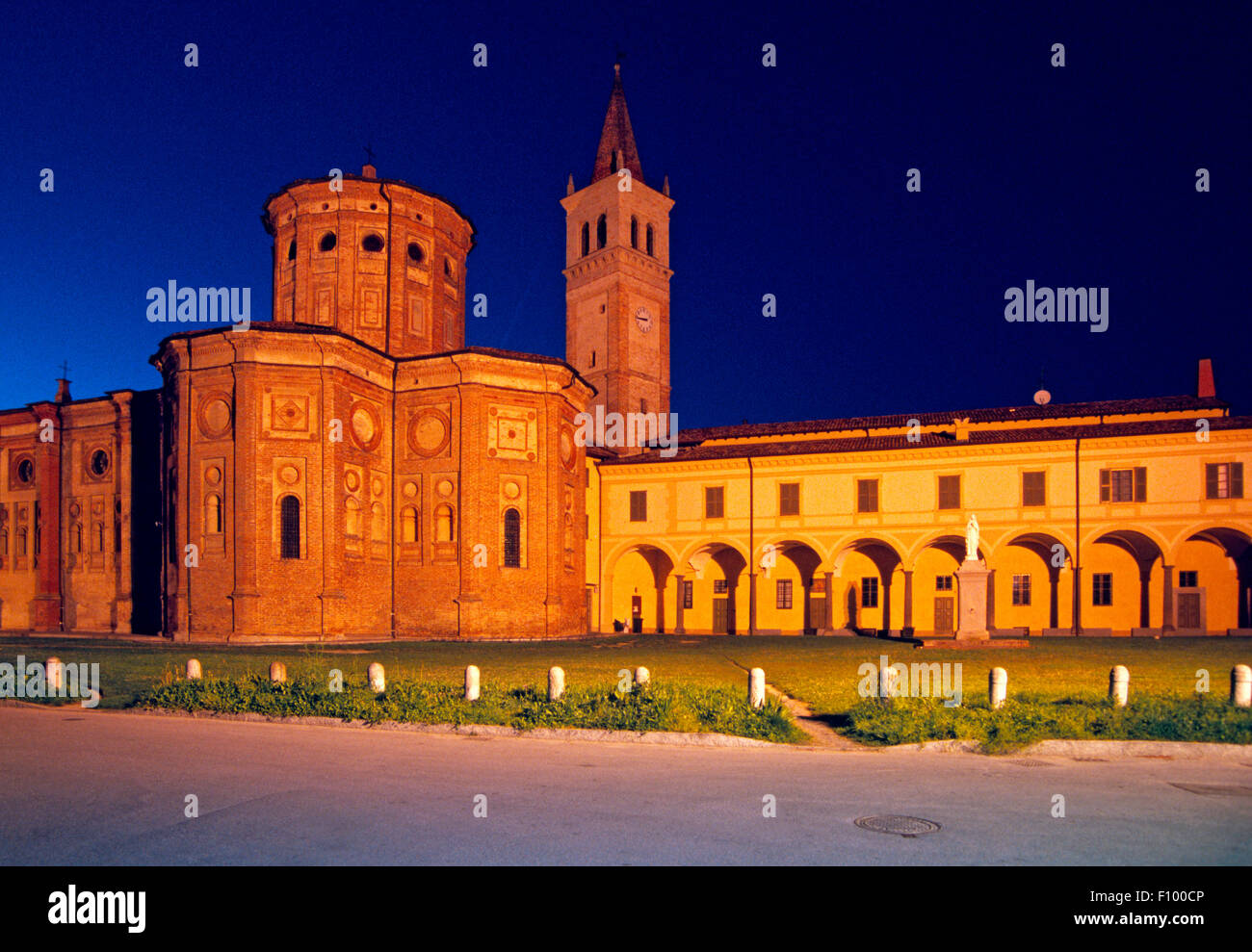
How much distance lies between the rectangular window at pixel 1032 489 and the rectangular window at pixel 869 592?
287 inches

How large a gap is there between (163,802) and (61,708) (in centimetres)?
848

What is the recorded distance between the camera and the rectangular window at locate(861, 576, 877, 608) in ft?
125

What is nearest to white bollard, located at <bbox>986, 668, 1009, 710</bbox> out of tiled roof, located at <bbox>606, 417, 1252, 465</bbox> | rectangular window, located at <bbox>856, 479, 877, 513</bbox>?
tiled roof, located at <bbox>606, 417, 1252, 465</bbox>

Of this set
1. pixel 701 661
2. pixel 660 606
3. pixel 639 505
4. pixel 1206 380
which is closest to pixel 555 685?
pixel 701 661

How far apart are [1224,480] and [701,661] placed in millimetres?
23013

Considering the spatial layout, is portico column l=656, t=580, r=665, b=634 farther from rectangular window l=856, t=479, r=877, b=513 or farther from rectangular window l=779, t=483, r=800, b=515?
rectangular window l=856, t=479, r=877, b=513

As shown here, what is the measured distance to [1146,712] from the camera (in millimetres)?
10242

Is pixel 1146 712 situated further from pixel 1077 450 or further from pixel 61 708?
pixel 1077 450

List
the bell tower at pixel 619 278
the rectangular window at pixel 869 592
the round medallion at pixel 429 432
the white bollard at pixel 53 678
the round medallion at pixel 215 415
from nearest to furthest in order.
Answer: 1. the white bollard at pixel 53 678
2. the round medallion at pixel 215 415
3. the round medallion at pixel 429 432
4. the rectangular window at pixel 869 592
5. the bell tower at pixel 619 278

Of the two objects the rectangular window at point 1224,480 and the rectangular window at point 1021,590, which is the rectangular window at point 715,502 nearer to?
the rectangular window at point 1021,590

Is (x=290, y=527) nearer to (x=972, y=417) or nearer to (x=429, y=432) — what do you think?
(x=429, y=432)

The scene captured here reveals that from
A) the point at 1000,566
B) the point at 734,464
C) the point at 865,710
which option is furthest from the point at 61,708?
the point at 1000,566

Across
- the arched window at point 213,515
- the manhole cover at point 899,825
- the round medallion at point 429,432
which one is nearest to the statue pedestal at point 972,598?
the round medallion at point 429,432

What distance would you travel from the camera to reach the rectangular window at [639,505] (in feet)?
131
